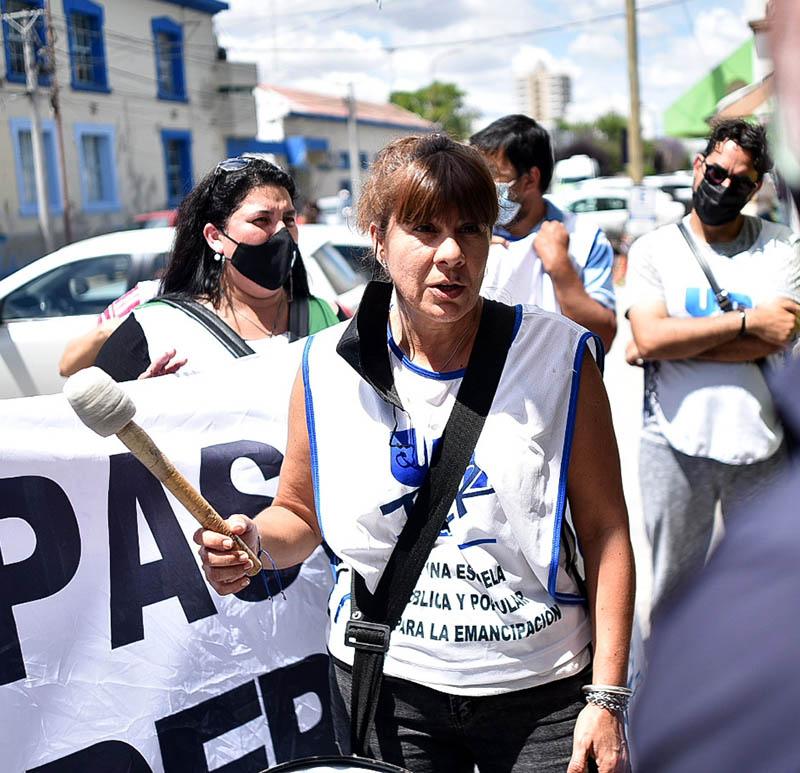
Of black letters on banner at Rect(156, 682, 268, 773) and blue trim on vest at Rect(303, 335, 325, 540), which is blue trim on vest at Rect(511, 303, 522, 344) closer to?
blue trim on vest at Rect(303, 335, 325, 540)

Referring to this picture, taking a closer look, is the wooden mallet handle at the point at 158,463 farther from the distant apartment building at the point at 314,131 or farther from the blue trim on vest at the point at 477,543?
the distant apartment building at the point at 314,131

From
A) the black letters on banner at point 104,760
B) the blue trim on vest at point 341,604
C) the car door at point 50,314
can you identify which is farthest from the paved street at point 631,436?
the car door at point 50,314

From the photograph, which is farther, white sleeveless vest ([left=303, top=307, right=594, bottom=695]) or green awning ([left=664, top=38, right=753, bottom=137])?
green awning ([left=664, top=38, right=753, bottom=137])

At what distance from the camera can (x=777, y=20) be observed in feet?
2.04

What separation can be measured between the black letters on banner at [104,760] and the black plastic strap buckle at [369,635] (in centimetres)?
75

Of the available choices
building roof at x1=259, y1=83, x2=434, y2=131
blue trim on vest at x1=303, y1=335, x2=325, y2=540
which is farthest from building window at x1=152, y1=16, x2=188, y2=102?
building roof at x1=259, y1=83, x2=434, y2=131

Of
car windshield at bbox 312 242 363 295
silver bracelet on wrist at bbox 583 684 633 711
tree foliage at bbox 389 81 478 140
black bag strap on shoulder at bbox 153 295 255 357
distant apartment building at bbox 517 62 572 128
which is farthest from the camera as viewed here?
distant apartment building at bbox 517 62 572 128

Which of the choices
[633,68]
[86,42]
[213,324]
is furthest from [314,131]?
[213,324]

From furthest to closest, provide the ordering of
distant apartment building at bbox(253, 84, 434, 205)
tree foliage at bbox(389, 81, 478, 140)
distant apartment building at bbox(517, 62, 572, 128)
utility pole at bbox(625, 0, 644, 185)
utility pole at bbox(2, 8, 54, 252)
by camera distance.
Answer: distant apartment building at bbox(517, 62, 572, 128), tree foliage at bbox(389, 81, 478, 140), distant apartment building at bbox(253, 84, 434, 205), utility pole at bbox(625, 0, 644, 185), utility pole at bbox(2, 8, 54, 252)

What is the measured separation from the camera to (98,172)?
1190 centimetres

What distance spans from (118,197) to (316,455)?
11.2m

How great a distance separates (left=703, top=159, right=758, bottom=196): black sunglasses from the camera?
3.29m

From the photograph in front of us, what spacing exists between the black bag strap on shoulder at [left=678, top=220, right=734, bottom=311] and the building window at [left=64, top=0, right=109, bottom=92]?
2.43 metres

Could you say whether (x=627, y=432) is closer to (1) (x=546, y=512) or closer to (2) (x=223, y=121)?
(1) (x=546, y=512)
